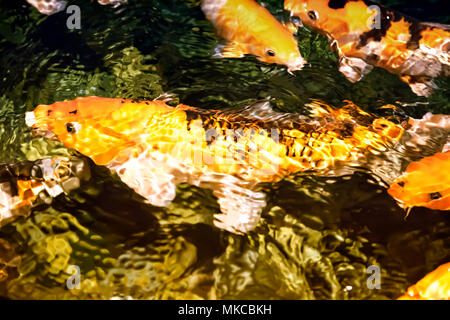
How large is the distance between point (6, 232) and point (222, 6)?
292cm

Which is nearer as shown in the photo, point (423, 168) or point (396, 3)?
point (423, 168)

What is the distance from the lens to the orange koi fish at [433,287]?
2.55 m

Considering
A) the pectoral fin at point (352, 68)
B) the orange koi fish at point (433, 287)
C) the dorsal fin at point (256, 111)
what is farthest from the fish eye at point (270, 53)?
the orange koi fish at point (433, 287)

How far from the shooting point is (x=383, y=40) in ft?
13.3

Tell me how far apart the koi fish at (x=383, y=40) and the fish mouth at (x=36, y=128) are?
276cm

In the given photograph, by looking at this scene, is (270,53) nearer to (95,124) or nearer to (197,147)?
(197,147)

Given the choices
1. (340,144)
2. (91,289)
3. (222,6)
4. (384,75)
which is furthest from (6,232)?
(384,75)

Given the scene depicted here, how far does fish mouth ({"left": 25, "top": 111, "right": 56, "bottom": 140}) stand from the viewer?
3240mm

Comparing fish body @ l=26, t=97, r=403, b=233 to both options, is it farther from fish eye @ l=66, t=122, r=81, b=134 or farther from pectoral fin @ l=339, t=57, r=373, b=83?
pectoral fin @ l=339, t=57, r=373, b=83

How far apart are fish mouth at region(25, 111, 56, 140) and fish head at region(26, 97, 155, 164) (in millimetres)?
70

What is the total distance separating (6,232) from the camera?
2.98m

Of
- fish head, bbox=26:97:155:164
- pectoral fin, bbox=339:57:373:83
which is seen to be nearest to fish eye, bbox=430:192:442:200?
pectoral fin, bbox=339:57:373:83
